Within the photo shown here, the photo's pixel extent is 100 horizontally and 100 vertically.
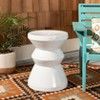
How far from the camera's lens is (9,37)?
3.01 meters

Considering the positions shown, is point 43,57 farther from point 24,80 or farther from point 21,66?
point 21,66

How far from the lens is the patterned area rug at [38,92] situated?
240 centimetres

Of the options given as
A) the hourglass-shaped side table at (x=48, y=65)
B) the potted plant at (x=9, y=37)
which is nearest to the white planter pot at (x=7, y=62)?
the potted plant at (x=9, y=37)

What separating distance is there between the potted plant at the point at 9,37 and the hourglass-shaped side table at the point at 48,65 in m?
0.54

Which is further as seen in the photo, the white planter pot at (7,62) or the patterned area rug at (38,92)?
the white planter pot at (7,62)

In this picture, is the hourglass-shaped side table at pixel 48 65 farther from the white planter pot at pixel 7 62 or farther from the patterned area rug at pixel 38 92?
the white planter pot at pixel 7 62

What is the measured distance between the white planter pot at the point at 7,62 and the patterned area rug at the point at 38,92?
75mm

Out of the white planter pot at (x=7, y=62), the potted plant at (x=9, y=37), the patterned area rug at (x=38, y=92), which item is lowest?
the patterned area rug at (x=38, y=92)

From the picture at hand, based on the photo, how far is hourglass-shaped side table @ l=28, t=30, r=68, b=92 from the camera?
2.49 m

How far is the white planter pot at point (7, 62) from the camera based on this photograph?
302 centimetres

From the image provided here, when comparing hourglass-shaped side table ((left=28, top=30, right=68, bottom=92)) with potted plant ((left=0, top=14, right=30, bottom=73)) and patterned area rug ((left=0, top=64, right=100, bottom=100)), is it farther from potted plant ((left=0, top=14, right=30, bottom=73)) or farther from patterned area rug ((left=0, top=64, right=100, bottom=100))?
potted plant ((left=0, top=14, right=30, bottom=73))

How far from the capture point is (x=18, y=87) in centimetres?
264

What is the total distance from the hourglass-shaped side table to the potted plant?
1.76ft

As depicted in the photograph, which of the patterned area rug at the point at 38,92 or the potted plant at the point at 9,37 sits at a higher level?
the potted plant at the point at 9,37
